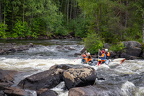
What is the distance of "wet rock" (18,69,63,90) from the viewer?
28.0ft

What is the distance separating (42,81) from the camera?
342 inches

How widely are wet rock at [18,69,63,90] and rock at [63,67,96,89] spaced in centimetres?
60

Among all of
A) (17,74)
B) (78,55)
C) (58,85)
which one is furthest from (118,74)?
(78,55)

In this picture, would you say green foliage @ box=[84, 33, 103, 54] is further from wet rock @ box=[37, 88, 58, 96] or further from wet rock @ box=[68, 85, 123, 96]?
→ wet rock @ box=[37, 88, 58, 96]

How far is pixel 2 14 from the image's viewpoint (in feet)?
122

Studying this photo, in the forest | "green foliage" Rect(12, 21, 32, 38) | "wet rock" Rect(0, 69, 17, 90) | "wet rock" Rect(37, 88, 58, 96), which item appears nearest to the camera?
"wet rock" Rect(37, 88, 58, 96)

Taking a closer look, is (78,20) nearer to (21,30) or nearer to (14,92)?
(21,30)

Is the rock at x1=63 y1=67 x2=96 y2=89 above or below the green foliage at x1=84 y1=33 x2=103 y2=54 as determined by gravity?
below

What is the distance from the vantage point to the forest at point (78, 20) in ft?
67.8

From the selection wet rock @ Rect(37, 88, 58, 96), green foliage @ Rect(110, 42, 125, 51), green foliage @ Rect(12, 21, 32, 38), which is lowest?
wet rock @ Rect(37, 88, 58, 96)

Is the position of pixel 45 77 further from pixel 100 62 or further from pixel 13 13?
pixel 13 13

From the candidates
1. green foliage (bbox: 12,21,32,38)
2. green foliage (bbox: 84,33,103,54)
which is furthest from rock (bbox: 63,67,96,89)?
green foliage (bbox: 12,21,32,38)

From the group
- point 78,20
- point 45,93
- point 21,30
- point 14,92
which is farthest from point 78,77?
point 78,20

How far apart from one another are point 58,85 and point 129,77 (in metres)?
4.24
